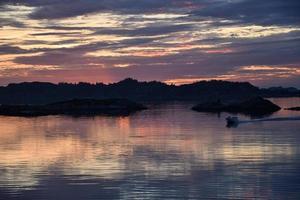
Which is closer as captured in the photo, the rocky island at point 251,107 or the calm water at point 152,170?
the calm water at point 152,170

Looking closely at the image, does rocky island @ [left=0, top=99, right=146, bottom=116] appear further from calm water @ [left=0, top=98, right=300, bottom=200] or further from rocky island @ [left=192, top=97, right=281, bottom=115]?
calm water @ [left=0, top=98, right=300, bottom=200]

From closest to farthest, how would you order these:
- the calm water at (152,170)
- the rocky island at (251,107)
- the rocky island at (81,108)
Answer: the calm water at (152,170) → the rocky island at (251,107) → the rocky island at (81,108)

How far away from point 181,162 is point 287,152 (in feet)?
19.2

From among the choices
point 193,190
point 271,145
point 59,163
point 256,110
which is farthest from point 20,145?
point 256,110

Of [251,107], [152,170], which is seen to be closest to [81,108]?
[251,107]

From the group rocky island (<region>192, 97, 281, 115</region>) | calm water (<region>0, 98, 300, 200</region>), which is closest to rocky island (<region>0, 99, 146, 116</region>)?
rocky island (<region>192, 97, 281, 115</region>)

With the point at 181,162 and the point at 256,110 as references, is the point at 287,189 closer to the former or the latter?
the point at 181,162

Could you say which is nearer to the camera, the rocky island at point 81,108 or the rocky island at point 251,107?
the rocky island at point 251,107

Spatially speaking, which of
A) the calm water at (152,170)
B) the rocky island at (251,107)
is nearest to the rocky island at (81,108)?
the rocky island at (251,107)

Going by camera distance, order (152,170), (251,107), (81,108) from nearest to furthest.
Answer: (152,170)
(251,107)
(81,108)

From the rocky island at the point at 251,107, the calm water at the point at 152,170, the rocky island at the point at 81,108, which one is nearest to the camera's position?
the calm water at the point at 152,170

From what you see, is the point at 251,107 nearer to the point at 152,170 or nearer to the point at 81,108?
the point at 81,108

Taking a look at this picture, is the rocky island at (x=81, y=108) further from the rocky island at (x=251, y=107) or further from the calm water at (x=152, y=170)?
the calm water at (x=152, y=170)

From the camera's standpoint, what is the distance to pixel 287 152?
2461 centimetres
